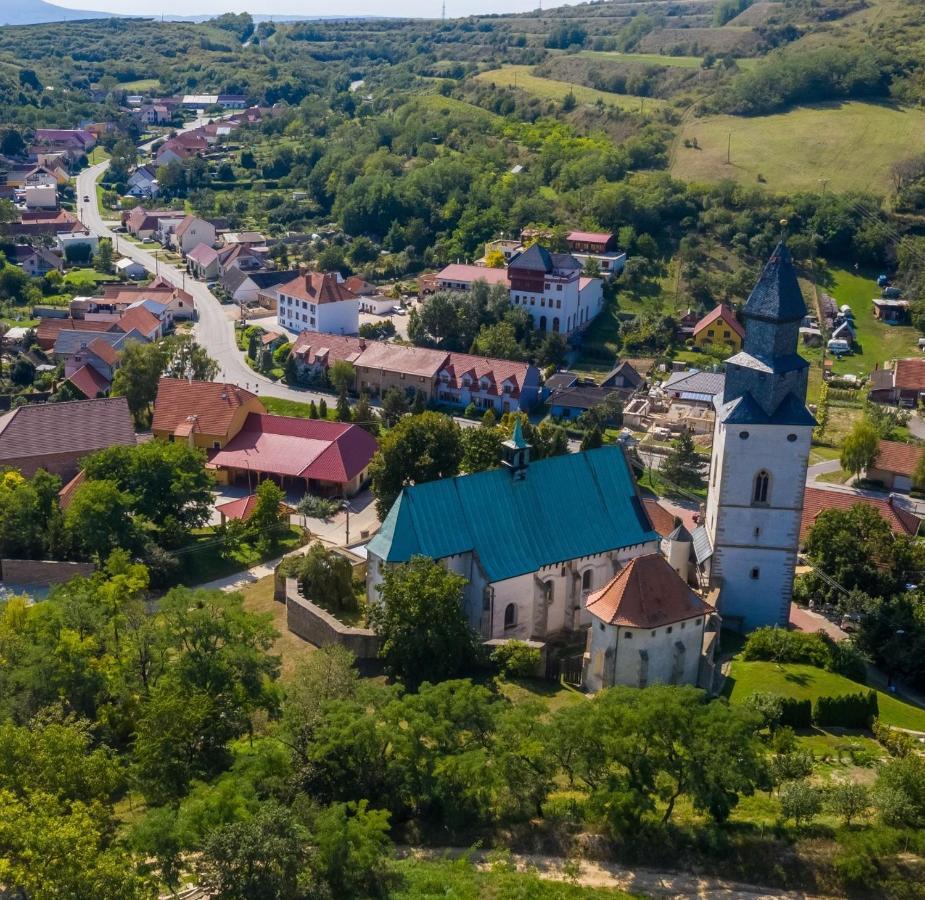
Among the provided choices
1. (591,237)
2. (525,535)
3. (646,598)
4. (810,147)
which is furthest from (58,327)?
(810,147)

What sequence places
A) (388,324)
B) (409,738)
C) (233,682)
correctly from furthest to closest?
(388,324) < (233,682) < (409,738)

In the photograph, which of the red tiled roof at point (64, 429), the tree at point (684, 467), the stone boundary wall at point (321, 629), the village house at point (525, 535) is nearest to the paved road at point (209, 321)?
the red tiled roof at point (64, 429)

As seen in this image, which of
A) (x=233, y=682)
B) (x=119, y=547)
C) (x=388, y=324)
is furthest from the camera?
(x=388, y=324)

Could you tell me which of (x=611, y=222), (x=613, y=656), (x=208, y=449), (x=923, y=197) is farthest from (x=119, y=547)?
(x=923, y=197)

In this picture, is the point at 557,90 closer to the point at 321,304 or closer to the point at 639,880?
the point at 321,304

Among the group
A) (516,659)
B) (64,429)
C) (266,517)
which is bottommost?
(266,517)

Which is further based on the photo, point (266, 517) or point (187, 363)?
point (187, 363)

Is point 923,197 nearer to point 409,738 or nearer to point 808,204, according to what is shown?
point 808,204

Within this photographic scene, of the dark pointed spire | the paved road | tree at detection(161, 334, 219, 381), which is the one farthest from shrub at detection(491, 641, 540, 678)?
the paved road
